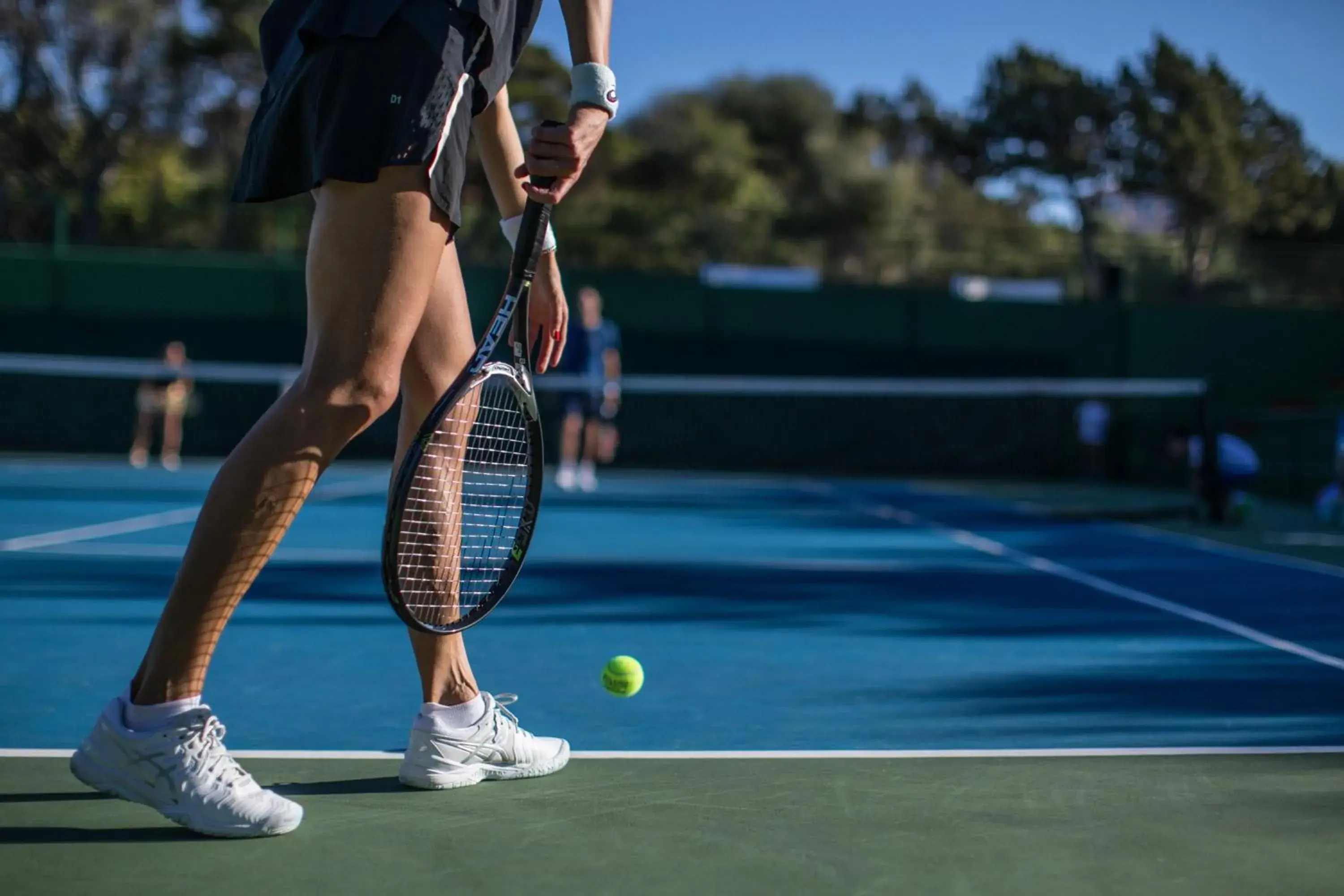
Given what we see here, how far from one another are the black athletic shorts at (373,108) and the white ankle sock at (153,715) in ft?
2.51

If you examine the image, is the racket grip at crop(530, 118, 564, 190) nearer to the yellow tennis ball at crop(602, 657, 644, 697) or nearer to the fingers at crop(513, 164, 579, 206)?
the fingers at crop(513, 164, 579, 206)

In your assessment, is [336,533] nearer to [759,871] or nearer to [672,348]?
[759,871]

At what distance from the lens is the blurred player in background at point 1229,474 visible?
10.1 metres

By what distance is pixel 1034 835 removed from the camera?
7.38ft

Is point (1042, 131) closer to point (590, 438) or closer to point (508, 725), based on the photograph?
point (590, 438)

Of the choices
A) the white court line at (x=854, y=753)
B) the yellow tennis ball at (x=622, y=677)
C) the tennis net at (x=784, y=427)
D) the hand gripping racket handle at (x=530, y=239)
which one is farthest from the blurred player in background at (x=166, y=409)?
the hand gripping racket handle at (x=530, y=239)

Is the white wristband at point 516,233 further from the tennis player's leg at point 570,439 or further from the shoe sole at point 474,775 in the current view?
the tennis player's leg at point 570,439

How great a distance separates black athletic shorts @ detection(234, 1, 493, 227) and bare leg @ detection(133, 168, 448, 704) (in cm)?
4

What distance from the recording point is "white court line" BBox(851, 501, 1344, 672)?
4.34 m

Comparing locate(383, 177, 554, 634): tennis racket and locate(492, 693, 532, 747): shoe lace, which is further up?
locate(383, 177, 554, 634): tennis racket

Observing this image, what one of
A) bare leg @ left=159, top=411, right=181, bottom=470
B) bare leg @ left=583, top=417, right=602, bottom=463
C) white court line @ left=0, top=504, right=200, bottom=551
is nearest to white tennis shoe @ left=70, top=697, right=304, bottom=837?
white court line @ left=0, top=504, right=200, bottom=551

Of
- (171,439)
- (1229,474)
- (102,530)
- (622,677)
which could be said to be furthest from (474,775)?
(171,439)

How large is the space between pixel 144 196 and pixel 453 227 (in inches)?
948

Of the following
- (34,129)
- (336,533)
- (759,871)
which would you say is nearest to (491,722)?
(759,871)
